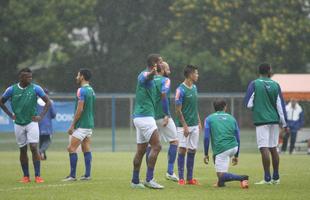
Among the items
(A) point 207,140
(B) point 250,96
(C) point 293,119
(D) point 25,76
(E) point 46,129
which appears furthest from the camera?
(C) point 293,119

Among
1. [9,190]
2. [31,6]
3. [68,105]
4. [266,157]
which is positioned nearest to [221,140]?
[266,157]

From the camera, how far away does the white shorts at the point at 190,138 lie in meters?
17.2

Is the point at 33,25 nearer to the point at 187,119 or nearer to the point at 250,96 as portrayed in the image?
the point at 187,119

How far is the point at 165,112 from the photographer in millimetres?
16922

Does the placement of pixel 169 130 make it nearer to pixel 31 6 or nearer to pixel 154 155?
pixel 154 155

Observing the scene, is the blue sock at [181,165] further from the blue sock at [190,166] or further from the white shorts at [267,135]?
the white shorts at [267,135]

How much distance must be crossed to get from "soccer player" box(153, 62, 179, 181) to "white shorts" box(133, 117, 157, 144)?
1.31m

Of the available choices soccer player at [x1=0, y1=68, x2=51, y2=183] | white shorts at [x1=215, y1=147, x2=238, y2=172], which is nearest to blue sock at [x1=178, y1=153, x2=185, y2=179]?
white shorts at [x1=215, y1=147, x2=238, y2=172]

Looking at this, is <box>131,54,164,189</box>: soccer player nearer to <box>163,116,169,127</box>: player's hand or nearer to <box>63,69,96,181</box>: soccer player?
<box>163,116,169,127</box>: player's hand

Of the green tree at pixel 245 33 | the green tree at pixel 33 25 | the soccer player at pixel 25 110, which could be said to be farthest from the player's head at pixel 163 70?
the green tree at pixel 33 25

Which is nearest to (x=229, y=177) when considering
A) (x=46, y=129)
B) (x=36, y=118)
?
(x=36, y=118)

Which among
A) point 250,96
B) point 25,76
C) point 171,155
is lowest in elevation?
point 171,155

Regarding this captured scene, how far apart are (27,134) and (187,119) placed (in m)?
3.12

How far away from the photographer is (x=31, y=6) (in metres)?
58.2
